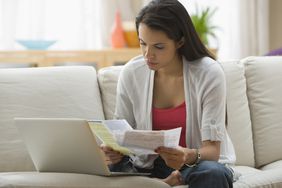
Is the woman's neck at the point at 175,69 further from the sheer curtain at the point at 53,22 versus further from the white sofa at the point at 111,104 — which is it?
the sheer curtain at the point at 53,22

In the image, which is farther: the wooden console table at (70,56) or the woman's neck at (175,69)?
the wooden console table at (70,56)

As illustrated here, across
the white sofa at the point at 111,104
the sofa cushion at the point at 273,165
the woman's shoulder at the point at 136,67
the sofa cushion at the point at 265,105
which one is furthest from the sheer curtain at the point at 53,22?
the sofa cushion at the point at 273,165

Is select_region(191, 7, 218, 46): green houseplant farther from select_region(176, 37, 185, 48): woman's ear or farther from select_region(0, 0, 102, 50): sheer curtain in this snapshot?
select_region(176, 37, 185, 48): woman's ear

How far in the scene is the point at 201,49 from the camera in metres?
2.29

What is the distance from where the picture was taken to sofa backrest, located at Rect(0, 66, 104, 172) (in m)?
2.38

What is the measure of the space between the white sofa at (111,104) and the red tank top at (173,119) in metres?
0.28

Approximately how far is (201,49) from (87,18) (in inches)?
92.5

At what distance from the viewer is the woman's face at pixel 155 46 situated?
217 cm

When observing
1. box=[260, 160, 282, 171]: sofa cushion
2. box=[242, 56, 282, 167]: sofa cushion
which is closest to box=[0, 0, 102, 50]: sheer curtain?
box=[242, 56, 282, 167]: sofa cushion

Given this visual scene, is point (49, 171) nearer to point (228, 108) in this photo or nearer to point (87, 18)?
point (228, 108)

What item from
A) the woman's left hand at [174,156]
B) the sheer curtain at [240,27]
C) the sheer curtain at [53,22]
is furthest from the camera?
the sheer curtain at [240,27]

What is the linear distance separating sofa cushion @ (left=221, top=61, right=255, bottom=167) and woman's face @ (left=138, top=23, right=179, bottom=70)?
1.89ft

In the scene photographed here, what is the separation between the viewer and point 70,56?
13.4ft

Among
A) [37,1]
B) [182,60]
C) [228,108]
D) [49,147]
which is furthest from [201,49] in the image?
[37,1]
